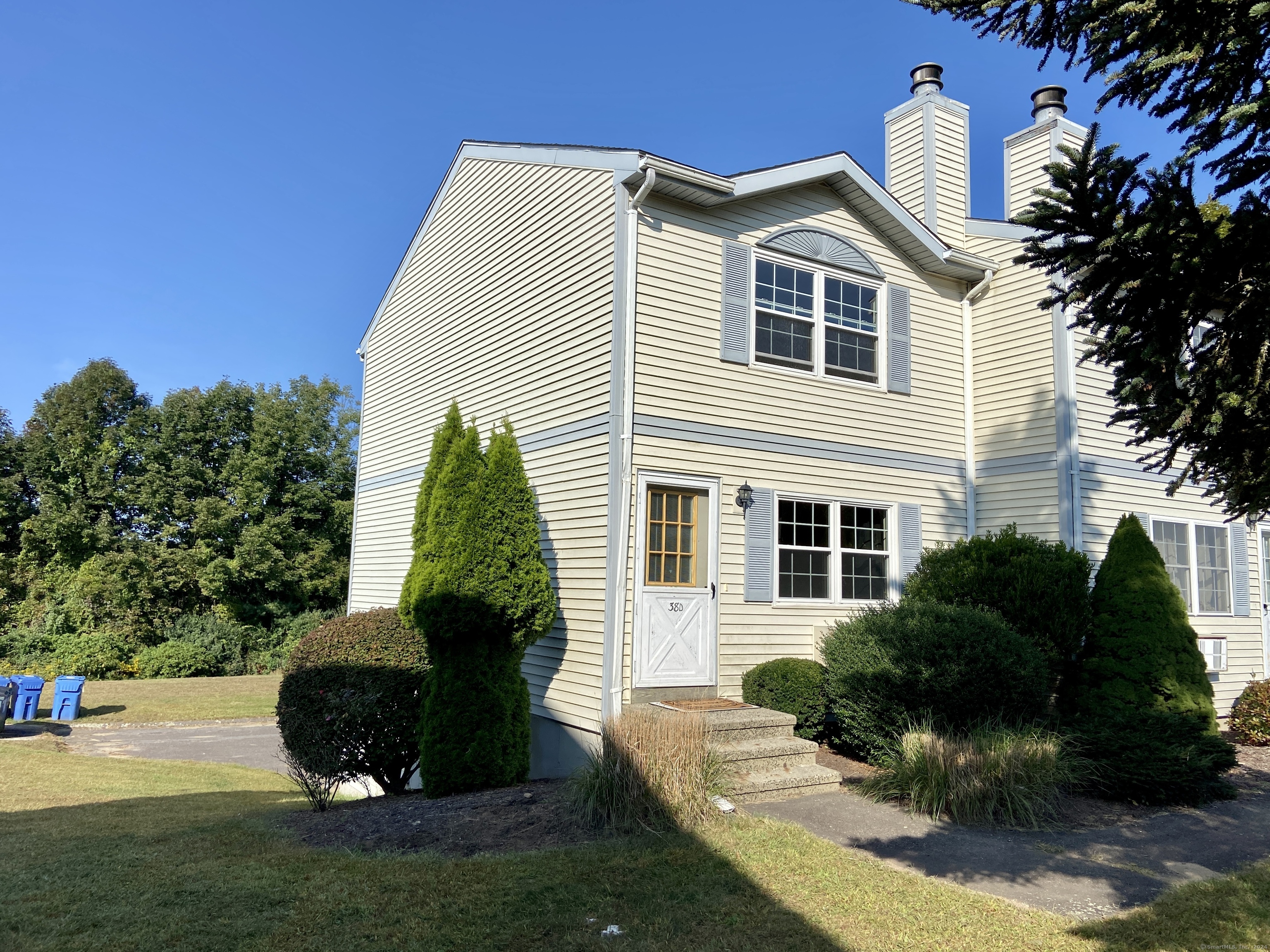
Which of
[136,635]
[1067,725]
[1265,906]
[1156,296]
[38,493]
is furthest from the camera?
[38,493]

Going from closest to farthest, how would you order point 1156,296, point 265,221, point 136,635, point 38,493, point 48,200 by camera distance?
point 1156,296 < point 48,200 < point 265,221 < point 136,635 < point 38,493

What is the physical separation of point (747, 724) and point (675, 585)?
184 centimetres

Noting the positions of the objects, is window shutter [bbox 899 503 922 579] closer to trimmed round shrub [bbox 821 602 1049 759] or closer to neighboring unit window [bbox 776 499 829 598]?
neighboring unit window [bbox 776 499 829 598]

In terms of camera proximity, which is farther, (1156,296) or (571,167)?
(571,167)

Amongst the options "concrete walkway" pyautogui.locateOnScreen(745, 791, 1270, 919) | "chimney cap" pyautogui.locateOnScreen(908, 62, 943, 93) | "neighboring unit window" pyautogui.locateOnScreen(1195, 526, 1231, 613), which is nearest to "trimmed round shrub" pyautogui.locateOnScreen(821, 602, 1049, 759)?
"concrete walkway" pyautogui.locateOnScreen(745, 791, 1270, 919)

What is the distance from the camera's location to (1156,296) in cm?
432

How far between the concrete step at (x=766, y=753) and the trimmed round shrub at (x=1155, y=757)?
2590 mm

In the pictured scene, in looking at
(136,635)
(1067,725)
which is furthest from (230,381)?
(1067,725)

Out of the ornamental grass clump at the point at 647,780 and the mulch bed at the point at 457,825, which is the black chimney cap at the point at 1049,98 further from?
the mulch bed at the point at 457,825

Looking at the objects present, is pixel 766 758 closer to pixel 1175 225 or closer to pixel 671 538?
pixel 671 538

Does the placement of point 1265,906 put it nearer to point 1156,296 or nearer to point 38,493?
point 1156,296

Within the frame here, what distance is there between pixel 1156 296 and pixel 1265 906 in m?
3.73

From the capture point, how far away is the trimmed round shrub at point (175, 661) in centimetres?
2533

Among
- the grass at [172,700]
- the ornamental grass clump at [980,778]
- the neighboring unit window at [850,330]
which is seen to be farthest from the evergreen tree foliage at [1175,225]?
the grass at [172,700]
